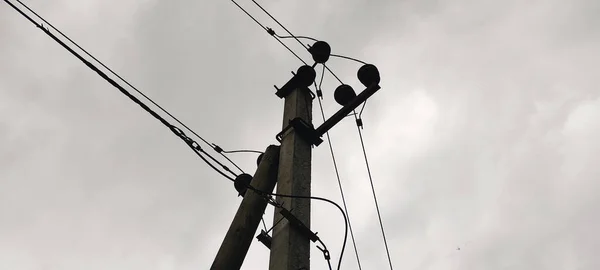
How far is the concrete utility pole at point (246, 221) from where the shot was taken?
15.6 feet

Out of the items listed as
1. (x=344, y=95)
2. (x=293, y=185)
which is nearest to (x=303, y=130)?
(x=293, y=185)

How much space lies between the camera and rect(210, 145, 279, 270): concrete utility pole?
477cm

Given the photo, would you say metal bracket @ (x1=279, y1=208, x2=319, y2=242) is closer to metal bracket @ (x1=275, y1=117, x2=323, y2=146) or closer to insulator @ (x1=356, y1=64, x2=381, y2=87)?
metal bracket @ (x1=275, y1=117, x2=323, y2=146)

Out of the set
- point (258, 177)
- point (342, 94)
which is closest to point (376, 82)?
point (342, 94)

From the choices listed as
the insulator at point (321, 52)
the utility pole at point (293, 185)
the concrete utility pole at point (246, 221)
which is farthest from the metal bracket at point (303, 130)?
the insulator at point (321, 52)

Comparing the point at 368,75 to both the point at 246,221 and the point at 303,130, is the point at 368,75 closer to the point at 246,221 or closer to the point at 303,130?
the point at 303,130

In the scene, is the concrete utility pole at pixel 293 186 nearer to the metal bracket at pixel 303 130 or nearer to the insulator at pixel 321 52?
the metal bracket at pixel 303 130

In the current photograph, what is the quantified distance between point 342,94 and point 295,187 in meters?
2.12

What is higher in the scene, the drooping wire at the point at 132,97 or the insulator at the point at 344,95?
the insulator at the point at 344,95

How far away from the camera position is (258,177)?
555 centimetres

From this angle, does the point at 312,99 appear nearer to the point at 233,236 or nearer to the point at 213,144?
the point at 213,144

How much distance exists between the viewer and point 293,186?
16.6 feet

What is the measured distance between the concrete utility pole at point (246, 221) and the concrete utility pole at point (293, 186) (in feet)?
0.61

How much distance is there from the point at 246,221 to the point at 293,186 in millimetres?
546
